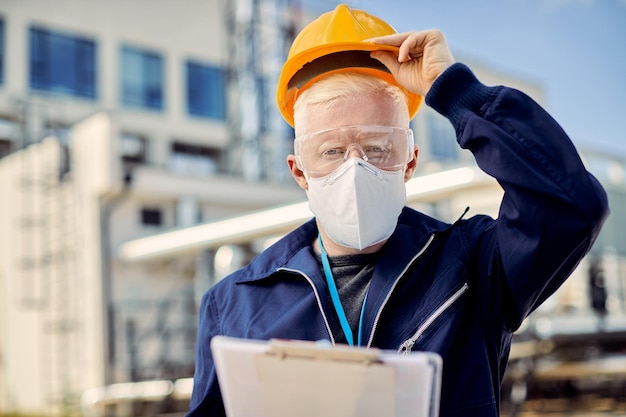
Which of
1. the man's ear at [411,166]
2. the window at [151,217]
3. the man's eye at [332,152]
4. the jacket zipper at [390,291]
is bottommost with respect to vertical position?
the jacket zipper at [390,291]

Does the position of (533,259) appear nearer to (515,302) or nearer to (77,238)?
(515,302)

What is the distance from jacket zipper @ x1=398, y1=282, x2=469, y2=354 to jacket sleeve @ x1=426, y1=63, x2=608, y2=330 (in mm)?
88

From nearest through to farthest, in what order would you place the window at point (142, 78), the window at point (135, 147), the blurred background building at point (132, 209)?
1. the blurred background building at point (132, 209)
2. the window at point (135, 147)
3. the window at point (142, 78)

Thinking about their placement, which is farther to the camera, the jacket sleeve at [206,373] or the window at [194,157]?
the window at [194,157]

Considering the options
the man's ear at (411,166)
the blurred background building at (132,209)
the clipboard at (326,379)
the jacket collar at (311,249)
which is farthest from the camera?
the blurred background building at (132,209)

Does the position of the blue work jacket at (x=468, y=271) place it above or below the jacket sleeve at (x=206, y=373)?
above

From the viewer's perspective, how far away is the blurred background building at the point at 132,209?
11344 millimetres

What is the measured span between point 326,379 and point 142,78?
2423 cm

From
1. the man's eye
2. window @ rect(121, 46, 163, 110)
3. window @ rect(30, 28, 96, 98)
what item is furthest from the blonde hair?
window @ rect(121, 46, 163, 110)

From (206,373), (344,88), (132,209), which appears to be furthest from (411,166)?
(132,209)

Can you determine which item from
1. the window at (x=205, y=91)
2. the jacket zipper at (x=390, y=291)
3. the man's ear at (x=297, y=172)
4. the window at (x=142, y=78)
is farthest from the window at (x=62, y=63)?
the jacket zipper at (x=390, y=291)

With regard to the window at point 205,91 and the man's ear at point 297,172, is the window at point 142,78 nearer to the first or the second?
the window at point 205,91

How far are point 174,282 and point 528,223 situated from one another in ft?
→ 44.4

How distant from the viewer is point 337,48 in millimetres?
1985
